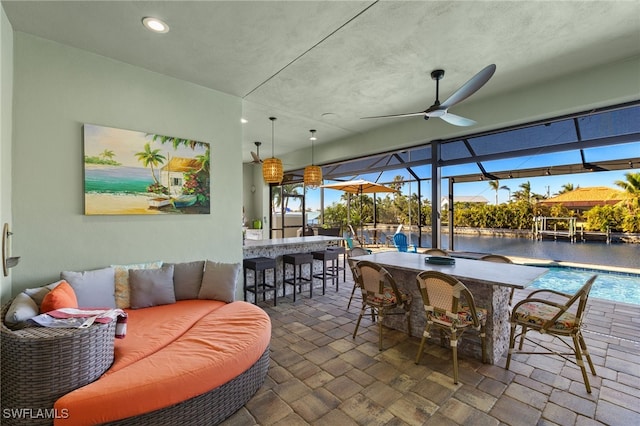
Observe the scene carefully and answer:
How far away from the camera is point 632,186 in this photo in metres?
5.62

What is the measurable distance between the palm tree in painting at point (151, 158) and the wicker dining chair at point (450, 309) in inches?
129

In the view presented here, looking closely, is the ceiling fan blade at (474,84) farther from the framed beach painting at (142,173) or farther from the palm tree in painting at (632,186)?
the palm tree in painting at (632,186)

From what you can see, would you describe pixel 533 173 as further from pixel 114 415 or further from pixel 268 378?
pixel 114 415

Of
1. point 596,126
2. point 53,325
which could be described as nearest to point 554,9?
point 596,126

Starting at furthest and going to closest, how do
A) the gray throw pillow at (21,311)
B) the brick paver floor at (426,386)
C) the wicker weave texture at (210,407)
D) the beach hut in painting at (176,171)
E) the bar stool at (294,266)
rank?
the bar stool at (294,266) < the beach hut in painting at (176,171) < the brick paver floor at (426,386) < the gray throw pillow at (21,311) < the wicker weave texture at (210,407)

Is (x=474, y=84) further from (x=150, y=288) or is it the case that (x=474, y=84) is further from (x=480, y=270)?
(x=150, y=288)

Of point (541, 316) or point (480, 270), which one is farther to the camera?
point (480, 270)

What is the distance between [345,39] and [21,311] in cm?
354

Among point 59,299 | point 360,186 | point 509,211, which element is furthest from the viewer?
point 509,211

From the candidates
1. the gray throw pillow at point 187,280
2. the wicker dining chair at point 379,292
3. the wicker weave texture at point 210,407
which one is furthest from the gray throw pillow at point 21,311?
the wicker dining chair at point 379,292

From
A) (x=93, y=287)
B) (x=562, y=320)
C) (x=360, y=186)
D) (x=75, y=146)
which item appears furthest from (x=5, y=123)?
Answer: (x=360, y=186)

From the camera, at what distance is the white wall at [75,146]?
2615mm

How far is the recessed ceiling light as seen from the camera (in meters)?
2.48

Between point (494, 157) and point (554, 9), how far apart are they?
2511mm
